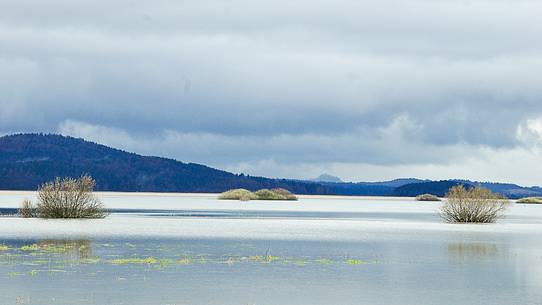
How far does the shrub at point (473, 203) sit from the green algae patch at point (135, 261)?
43.8 metres

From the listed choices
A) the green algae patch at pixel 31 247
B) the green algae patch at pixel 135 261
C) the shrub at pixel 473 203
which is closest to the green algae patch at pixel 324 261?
the green algae patch at pixel 135 261

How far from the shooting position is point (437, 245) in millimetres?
50625

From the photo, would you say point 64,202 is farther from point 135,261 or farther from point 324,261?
point 324,261

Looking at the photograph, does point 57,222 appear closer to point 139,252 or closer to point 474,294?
point 139,252

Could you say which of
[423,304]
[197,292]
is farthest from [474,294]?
[197,292]

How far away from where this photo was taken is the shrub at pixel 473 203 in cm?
7806

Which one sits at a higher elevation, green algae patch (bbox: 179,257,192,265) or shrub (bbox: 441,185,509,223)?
shrub (bbox: 441,185,509,223)

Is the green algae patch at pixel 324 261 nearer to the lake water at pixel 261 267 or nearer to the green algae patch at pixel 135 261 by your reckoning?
the lake water at pixel 261 267

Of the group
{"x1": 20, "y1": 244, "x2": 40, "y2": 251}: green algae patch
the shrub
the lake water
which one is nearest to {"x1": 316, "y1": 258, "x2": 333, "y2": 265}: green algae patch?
the lake water

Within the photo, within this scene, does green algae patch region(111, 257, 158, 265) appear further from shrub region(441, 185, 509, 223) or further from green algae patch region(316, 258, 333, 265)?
shrub region(441, 185, 509, 223)

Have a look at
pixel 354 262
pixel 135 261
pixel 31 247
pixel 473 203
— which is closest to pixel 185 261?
pixel 135 261

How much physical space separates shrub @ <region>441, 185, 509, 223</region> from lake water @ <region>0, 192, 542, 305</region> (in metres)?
17.6

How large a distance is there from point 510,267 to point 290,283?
11376 mm

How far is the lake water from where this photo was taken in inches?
1121
